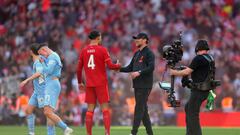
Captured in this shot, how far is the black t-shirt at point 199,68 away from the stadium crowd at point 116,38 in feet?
44.5

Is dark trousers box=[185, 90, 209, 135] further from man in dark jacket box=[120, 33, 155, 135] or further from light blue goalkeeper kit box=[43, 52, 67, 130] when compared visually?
light blue goalkeeper kit box=[43, 52, 67, 130]

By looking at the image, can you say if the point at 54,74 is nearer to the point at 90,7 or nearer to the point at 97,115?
the point at 97,115

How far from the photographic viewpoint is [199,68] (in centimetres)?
1791

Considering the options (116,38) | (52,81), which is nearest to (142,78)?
(52,81)

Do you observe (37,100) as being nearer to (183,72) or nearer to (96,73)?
(96,73)

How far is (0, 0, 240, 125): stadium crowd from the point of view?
3203 centimetres

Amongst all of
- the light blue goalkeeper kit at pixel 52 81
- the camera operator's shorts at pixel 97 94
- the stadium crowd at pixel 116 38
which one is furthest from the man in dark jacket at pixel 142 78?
the stadium crowd at pixel 116 38

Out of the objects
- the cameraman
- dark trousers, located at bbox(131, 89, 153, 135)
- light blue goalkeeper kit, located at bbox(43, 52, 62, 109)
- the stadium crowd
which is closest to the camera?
the cameraman

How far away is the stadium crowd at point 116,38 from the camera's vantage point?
105 feet

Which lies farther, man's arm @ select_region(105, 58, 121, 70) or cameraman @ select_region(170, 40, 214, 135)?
man's arm @ select_region(105, 58, 121, 70)

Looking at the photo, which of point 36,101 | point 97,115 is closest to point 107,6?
point 97,115

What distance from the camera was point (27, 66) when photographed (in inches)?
1334

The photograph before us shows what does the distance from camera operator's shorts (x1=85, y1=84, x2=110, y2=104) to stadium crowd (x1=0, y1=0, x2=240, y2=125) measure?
11.8 meters

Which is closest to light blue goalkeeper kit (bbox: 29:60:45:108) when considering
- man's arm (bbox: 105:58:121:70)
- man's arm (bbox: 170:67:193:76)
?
man's arm (bbox: 105:58:121:70)
